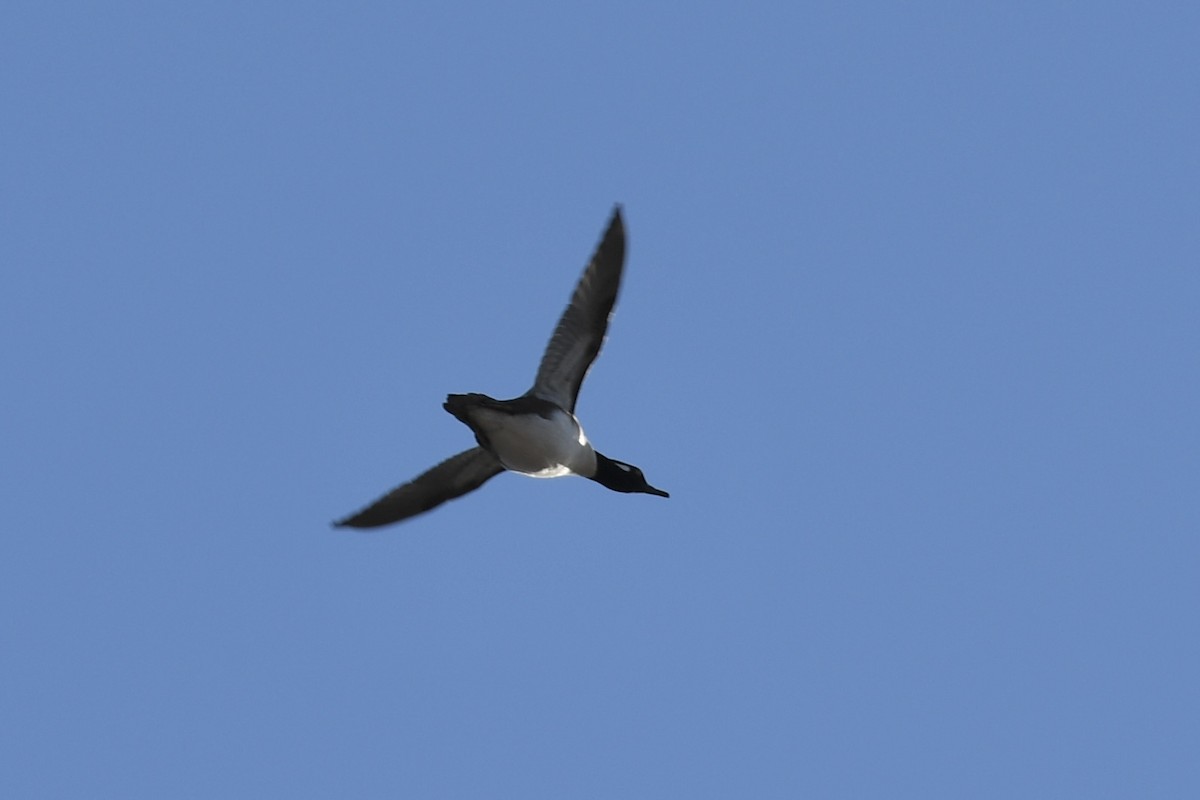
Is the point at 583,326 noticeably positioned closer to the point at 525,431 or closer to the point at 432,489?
the point at 525,431

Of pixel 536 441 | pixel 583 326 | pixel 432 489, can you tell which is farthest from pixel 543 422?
pixel 432 489

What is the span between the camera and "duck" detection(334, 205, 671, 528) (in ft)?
50.3

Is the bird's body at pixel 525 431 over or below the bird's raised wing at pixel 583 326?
below

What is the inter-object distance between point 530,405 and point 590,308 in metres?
1.05

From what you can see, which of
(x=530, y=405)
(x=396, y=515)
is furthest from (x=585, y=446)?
(x=396, y=515)

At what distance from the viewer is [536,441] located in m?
15.7

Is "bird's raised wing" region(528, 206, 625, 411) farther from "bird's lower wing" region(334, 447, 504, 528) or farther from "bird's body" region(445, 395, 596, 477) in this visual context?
"bird's lower wing" region(334, 447, 504, 528)

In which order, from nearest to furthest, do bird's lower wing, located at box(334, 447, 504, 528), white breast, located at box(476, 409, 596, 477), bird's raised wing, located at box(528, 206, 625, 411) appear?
bird's raised wing, located at box(528, 206, 625, 411)
white breast, located at box(476, 409, 596, 477)
bird's lower wing, located at box(334, 447, 504, 528)

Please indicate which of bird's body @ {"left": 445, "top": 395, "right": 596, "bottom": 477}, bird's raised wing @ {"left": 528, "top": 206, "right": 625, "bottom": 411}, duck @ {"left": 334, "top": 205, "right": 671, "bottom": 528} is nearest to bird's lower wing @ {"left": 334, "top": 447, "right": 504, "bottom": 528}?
duck @ {"left": 334, "top": 205, "right": 671, "bottom": 528}

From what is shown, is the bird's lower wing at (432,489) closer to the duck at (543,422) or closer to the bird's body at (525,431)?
the duck at (543,422)

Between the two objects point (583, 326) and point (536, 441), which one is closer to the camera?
point (583, 326)

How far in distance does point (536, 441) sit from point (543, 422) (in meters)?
0.18

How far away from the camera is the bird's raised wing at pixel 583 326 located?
602 inches

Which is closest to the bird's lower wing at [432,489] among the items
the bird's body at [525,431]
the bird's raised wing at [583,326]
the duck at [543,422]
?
the duck at [543,422]
